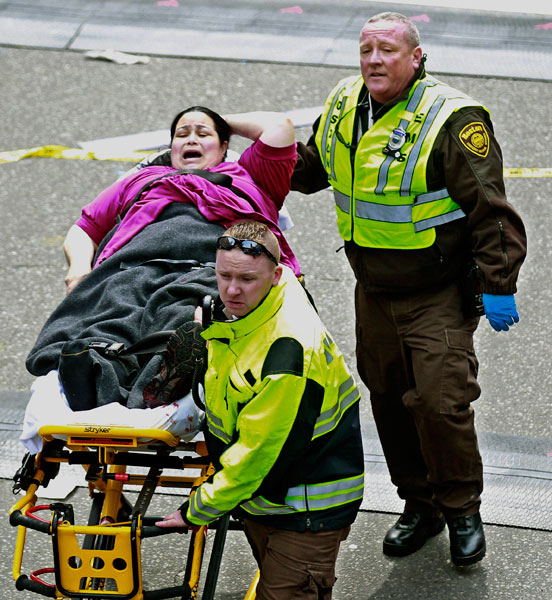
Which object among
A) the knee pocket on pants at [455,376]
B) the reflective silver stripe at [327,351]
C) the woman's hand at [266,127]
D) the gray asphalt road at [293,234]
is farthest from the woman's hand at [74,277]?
the knee pocket on pants at [455,376]

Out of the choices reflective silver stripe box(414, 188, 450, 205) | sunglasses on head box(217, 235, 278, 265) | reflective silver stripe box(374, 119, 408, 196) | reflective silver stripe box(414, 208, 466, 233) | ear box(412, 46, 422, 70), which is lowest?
sunglasses on head box(217, 235, 278, 265)

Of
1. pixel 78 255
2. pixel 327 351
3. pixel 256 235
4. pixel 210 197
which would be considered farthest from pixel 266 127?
pixel 327 351

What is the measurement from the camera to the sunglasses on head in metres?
3.22

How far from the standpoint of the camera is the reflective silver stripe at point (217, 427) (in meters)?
3.30

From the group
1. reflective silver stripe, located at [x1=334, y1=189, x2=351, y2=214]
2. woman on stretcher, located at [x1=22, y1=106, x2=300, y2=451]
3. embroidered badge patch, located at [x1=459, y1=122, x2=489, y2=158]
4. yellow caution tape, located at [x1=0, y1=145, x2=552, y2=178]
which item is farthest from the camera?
yellow caution tape, located at [x1=0, y1=145, x2=552, y2=178]

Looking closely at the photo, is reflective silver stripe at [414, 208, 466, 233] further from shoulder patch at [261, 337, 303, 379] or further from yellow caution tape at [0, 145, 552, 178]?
yellow caution tape at [0, 145, 552, 178]

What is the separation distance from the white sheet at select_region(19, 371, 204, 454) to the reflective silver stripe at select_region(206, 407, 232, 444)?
0.16 metres

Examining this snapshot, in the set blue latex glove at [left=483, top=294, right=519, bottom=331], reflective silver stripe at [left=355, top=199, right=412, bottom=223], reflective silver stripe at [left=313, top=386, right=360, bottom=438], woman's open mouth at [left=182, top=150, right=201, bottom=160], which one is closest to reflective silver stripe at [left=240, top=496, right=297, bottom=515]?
reflective silver stripe at [left=313, top=386, right=360, bottom=438]

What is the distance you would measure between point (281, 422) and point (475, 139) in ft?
4.49

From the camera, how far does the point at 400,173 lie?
400 centimetres

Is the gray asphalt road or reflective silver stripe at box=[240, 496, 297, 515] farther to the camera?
the gray asphalt road

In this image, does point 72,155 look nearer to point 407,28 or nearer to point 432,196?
point 407,28

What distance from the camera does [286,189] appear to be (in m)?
4.68

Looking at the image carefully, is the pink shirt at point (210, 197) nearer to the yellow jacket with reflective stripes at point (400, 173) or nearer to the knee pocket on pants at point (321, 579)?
the yellow jacket with reflective stripes at point (400, 173)
